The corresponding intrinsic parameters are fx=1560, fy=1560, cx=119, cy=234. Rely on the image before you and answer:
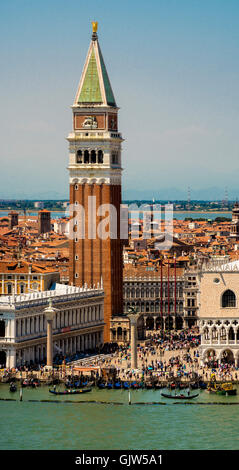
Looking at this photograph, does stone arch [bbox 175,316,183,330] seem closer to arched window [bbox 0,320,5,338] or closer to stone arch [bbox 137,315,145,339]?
stone arch [bbox 137,315,145,339]

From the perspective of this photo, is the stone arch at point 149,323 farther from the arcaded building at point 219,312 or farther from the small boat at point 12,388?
the small boat at point 12,388

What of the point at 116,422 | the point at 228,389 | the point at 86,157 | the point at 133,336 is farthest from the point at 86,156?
the point at 116,422

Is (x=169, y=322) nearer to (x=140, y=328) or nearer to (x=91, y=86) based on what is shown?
(x=140, y=328)

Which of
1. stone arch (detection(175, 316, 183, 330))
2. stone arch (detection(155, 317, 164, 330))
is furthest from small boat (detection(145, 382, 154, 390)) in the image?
stone arch (detection(175, 316, 183, 330))
